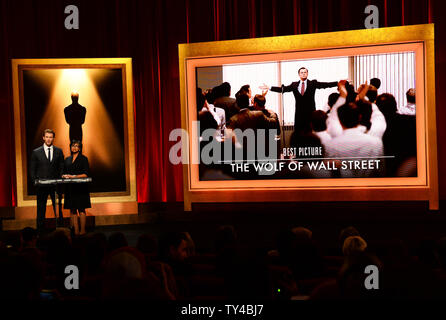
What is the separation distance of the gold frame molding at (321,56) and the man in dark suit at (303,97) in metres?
0.39

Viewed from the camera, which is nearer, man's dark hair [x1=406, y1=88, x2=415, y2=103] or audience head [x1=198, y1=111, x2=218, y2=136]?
man's dark hair [x1=406, y1=88, x2=415, y2=103]

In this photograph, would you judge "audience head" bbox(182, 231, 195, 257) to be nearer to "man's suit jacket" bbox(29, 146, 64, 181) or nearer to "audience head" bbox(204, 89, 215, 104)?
"man's suit jacket" bbox(29, 146, 64, 181)

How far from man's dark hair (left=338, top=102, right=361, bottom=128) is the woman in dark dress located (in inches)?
143

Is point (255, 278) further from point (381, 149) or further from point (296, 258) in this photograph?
point (381, 149)

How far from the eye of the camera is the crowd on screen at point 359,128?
6.69 metres

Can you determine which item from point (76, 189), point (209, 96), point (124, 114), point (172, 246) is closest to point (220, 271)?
point (172, 246)

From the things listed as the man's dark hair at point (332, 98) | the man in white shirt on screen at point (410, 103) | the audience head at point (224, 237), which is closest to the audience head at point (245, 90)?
the man's dark hair at point (332, 98)

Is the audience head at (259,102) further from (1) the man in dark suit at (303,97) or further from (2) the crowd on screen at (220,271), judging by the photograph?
(2) the crowd on screen at (220,271)

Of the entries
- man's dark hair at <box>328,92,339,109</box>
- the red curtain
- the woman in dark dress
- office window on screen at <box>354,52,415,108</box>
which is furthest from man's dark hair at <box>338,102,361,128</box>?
the woman in dark dress

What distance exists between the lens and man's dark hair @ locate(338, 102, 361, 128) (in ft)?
22.3

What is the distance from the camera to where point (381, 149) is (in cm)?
674

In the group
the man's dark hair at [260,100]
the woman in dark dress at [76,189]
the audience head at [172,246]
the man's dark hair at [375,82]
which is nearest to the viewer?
the audience head at [172,246]

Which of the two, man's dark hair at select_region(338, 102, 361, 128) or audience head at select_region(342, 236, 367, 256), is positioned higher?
man's dark hair at select_region(338, 102, 361, 128)
